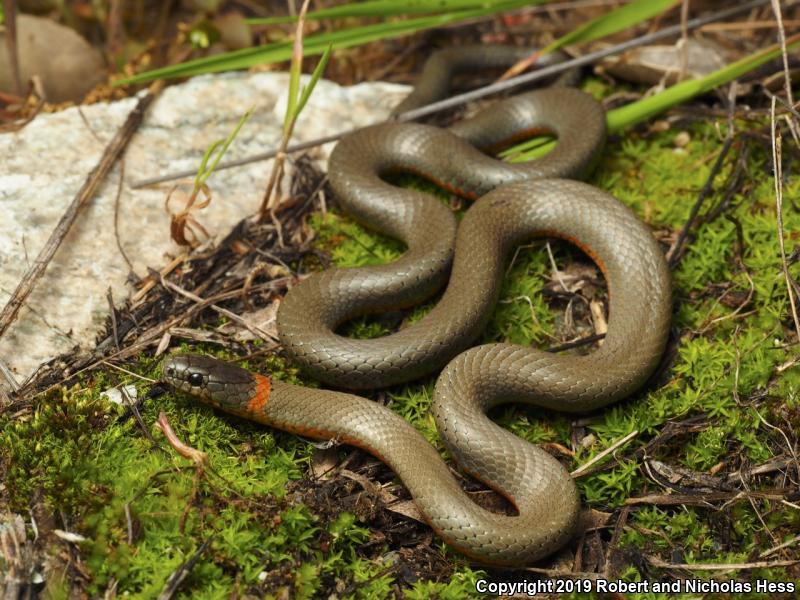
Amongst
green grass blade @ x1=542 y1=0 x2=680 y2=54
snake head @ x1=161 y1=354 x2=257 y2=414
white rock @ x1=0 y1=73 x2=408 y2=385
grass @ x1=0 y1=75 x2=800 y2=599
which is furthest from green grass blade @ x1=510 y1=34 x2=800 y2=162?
snake head @ x1=161 y1=354 x2=257 y2=414

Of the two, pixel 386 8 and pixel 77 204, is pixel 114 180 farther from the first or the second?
pixel 386 8

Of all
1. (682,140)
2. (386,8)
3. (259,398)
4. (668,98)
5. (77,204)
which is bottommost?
(259,398)

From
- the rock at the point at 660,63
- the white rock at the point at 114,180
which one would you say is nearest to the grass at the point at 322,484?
the white rock at the point at 114,180

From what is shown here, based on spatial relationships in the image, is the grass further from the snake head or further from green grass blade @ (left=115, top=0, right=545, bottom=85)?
green grass blade @ (left=115, top=0, right=545, bottom=85)

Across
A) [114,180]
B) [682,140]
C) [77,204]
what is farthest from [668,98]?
[77,204]

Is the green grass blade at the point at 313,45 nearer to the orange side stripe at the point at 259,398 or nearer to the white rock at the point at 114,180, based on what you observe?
the white rock at the point at 114,180
